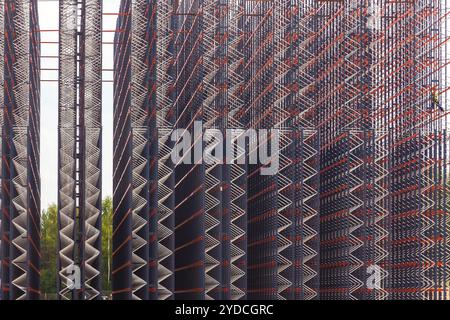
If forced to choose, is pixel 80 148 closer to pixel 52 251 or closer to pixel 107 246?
pixel 107 246

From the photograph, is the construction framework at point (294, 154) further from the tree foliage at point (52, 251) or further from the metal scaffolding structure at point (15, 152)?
the tree foliage at point (52, 251)

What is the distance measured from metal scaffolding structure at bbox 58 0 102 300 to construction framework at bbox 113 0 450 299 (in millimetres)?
1086

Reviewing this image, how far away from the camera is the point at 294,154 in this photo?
27750 mm

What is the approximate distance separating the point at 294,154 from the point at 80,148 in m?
5.74

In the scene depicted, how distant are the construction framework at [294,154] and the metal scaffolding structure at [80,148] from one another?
→ 1.09 meters

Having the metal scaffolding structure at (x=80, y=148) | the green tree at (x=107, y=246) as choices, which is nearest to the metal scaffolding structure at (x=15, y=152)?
the metal scaffolding structure at (x=80, y=148)

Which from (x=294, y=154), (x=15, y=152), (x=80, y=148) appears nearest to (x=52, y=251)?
(x=15, y=152)

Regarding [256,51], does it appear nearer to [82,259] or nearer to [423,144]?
[423,144]

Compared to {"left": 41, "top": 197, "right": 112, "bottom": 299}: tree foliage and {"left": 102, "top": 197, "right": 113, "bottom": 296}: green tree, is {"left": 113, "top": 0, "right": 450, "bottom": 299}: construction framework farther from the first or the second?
{"left": 41, "top": 197, "right": 112, "bottom": 299}: tree foliage

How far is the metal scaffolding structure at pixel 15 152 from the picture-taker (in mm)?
28109

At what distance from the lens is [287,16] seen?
3056 centimetres

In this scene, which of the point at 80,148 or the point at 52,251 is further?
the point at 52,251

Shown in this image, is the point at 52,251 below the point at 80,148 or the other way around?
below
